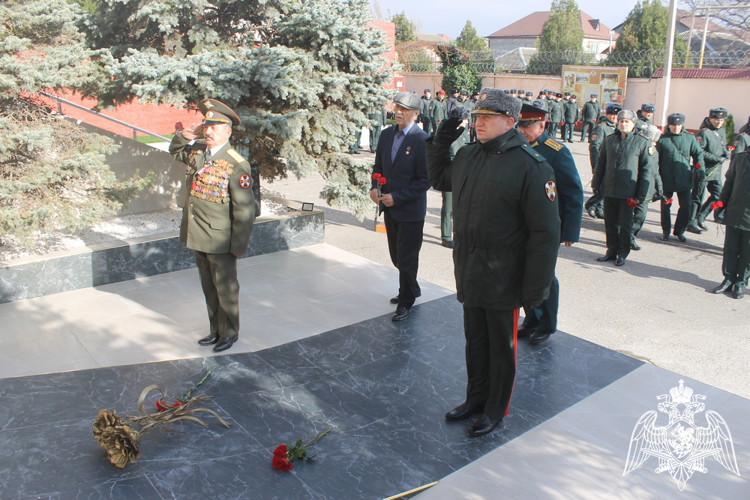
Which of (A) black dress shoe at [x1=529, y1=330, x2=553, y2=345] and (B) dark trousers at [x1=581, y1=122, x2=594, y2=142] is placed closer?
(A) black dress shoe at [x1=529, y1=330, x2=553, y2=345]

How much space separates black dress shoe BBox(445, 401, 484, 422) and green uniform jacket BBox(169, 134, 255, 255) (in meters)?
1.83

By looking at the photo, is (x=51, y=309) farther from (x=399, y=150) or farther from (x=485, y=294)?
(x=485, y=294)

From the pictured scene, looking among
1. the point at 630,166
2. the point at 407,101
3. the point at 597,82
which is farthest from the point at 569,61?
the point at 407,101

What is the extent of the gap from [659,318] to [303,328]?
319 centimetres

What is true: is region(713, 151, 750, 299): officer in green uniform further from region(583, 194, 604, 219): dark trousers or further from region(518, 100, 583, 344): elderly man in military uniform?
region(583, 194, 604, 219): dark trousers

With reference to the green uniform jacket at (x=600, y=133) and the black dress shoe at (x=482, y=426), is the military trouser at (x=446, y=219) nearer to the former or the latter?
the green uniform jacket at (x=600, y=133)

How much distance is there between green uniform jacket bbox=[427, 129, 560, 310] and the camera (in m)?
3.16

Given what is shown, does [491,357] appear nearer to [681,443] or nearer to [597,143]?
[681,443]

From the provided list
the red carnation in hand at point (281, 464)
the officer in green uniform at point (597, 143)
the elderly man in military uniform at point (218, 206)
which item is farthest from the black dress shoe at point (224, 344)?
the officer in green uniform at point (597, 143)

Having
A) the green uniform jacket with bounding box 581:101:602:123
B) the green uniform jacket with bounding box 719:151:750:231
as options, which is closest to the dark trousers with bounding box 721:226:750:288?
the green uniform jacket with bounding box 719:151:750:231

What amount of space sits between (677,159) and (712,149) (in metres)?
0.94

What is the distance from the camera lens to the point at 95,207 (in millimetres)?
5590

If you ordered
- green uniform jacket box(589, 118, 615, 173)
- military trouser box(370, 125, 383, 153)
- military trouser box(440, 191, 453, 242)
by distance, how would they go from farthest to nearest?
1. military trouser box(370, 125, 383, 153)
2. green uniform jacket box(589, 118, 615, 173)
3. military trouser box(440, 191, 453, 242)

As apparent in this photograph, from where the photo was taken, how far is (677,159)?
25.9 feet
